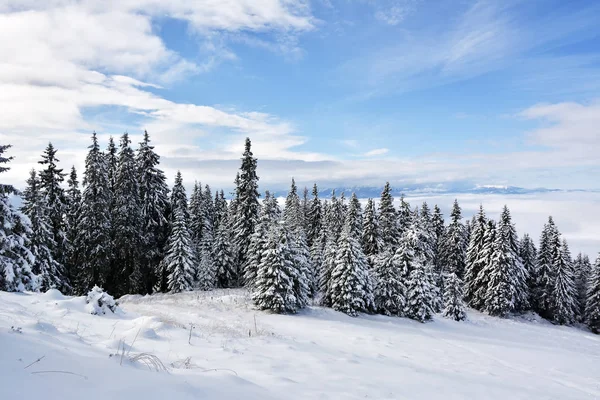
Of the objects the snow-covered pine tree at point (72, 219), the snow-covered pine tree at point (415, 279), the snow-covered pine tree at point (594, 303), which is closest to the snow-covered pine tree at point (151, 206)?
the snow-covered pine tree at point (72, 219)

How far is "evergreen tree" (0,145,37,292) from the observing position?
17234 millimetres

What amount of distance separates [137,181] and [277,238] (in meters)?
16.7

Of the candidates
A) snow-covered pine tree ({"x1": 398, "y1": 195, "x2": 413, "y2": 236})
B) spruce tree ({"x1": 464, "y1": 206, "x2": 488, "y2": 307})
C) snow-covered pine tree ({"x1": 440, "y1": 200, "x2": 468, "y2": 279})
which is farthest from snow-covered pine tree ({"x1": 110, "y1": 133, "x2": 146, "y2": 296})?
snow-covered pine tree ({"x1": 440, "y1": 200, "x2": 468, "y2": 279})

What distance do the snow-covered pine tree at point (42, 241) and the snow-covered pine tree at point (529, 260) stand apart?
56.7 meters

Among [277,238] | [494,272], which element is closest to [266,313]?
[277,238]

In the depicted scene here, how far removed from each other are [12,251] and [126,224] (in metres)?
11.9

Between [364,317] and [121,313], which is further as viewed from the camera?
[364,317]

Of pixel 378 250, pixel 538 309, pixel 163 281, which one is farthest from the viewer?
pixel 538 309

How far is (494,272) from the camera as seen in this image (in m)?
44.8

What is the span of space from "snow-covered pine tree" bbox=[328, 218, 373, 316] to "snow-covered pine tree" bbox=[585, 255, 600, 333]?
38.1 meters

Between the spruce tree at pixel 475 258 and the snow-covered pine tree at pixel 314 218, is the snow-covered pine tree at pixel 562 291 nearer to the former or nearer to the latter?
the spruce tree at pixel 475 258

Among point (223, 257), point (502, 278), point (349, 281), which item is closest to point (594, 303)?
point (502, 278)

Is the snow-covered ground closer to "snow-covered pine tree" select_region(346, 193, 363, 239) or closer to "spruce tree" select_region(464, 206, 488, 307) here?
"snow-covered pine tree" select_region(346, 193, 363, 239)

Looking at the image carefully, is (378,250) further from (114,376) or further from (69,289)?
(114,376)
